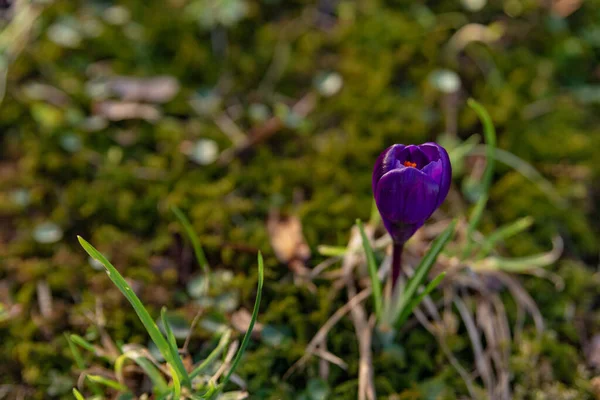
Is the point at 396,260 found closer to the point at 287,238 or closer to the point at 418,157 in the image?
the point at 418,157

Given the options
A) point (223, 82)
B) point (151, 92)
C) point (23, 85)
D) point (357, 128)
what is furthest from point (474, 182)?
point (23, 85)

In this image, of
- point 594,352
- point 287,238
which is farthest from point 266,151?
point 594,352

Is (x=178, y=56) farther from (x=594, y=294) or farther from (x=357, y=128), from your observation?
(x=594, y=294)

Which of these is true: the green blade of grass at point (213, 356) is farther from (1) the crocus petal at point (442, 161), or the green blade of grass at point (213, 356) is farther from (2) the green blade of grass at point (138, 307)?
(1) the crocus petal at point (442, 161)

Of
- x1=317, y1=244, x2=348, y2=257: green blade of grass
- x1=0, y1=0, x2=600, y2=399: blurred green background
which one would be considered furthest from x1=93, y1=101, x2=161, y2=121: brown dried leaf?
x1=317, y1=244, x2=348, y2=257: green blade of grass

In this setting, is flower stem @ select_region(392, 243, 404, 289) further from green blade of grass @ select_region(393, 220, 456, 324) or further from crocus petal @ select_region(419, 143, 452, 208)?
crocus petal @ select_region(419, 143, 452, 208)

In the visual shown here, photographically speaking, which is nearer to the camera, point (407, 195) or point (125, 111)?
point (407, 195)
